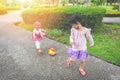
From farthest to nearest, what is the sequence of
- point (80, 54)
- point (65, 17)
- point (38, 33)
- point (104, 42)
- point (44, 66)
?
point (65, 17) < point (104, 42) < point (38, 33) < point (44, 66) < point (80, 54)

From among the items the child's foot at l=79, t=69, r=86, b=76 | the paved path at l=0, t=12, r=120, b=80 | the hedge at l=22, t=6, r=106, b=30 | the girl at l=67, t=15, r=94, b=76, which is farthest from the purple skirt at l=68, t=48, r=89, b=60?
the hedge at l=22, t=6, r=106, b=30

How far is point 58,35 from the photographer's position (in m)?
12.3

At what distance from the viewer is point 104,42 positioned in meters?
11.3

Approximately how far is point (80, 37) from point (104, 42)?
4.70m

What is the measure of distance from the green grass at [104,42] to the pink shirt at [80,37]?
1637 millimetres

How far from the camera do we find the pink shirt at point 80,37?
673 cm

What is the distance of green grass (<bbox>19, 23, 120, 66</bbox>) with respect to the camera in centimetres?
890

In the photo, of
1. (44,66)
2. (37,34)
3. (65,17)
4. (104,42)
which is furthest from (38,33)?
(65,17)

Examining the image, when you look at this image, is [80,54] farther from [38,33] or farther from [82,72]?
[38,33]

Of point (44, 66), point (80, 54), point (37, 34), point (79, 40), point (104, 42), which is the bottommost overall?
point (104, 42)

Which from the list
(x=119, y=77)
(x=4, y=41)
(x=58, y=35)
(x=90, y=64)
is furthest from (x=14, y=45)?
(x=119, y=77)

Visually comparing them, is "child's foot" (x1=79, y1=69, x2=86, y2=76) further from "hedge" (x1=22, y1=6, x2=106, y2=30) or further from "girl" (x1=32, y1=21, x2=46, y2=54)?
"hedge" (x1=22, y1=6, x2=106, y2=30)

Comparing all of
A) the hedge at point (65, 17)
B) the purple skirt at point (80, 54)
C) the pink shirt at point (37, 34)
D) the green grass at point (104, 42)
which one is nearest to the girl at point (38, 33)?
the pink shirt at point (37, 34)

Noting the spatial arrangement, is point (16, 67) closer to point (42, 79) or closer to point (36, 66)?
point (36, 66)
